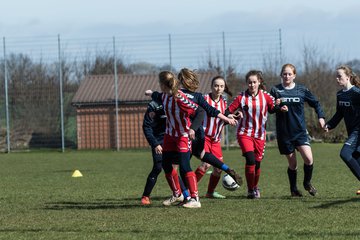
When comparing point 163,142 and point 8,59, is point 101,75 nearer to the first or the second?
point 8,59

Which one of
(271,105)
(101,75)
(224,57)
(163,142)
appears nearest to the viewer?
(163,142)

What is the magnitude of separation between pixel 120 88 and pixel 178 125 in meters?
22.5

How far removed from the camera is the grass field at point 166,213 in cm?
700

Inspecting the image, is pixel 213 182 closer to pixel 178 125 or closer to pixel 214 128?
pixel 214 128

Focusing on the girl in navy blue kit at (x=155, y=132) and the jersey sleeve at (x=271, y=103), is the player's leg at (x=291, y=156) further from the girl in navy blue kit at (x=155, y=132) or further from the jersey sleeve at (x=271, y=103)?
the girl in navy blue kit at (x=155, y=132)

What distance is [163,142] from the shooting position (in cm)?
944

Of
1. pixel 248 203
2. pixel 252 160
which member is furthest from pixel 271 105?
pixel 248 203

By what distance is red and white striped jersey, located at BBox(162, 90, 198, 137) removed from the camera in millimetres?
9055

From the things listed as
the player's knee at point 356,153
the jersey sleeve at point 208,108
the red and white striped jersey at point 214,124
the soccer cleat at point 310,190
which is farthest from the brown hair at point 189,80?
the soccer cleat at point 310,190

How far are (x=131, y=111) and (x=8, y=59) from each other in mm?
5214

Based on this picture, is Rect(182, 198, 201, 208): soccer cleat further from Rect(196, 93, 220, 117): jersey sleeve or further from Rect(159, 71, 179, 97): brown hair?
Rect(159, 71, 179, 97): brown hair

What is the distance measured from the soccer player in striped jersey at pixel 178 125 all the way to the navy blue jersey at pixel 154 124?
0.17 metres

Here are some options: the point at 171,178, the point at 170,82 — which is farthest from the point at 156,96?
the point at 171,178

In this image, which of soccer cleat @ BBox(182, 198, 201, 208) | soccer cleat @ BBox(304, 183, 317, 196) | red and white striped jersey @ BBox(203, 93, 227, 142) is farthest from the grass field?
red and white striped jersey @ BBox(203, 93, 227, 142)
